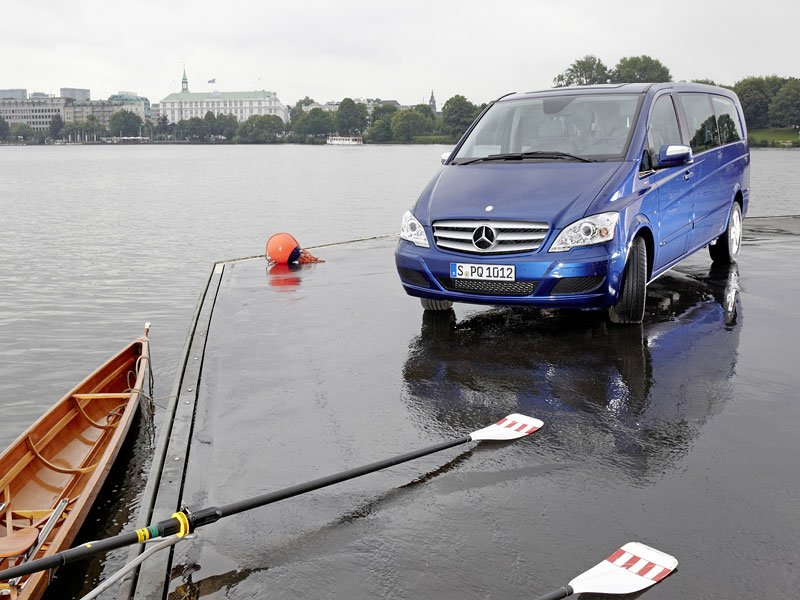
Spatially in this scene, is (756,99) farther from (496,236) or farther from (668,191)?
(496,236)

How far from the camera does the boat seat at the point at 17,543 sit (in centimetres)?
392

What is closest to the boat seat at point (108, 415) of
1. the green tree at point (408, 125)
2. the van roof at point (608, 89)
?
the van roof at point (608, 89)

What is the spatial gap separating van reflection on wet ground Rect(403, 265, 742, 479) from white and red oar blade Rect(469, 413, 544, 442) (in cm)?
12

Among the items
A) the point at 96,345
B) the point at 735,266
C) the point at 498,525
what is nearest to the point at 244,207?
the point at 96,345

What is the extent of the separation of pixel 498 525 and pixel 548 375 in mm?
2546

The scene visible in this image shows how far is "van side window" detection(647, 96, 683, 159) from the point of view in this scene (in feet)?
25.9

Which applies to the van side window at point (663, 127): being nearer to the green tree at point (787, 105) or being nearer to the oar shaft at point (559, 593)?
the oar shaft at point (559, 593)

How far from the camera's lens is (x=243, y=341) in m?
7.77

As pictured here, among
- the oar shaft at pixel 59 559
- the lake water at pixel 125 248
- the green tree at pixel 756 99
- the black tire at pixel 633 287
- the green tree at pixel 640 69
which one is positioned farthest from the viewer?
the green tree at pixel 640 69

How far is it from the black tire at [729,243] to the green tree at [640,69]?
6341 inches

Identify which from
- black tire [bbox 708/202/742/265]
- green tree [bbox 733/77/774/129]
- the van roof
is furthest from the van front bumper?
green tree [bbox 733/77/774/129]

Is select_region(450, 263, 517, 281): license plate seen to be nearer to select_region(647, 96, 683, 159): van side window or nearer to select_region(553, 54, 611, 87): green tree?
select_region(647, 96, 683, 159): van side window

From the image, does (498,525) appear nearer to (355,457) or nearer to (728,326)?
(355,457)

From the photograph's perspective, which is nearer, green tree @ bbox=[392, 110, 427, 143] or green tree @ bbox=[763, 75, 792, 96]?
green tree @ bbox=[763, 75, 792, 96]
